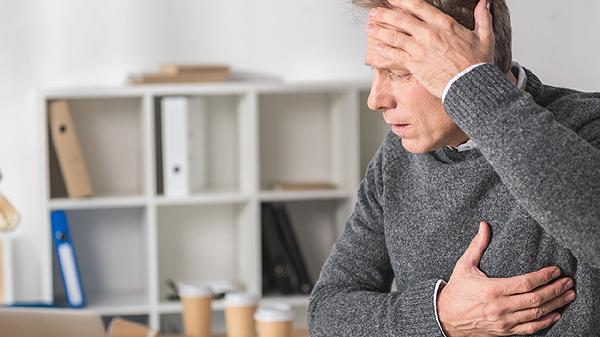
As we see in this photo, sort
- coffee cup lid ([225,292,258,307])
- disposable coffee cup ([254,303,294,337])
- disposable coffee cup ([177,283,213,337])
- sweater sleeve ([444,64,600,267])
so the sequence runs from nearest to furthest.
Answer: sweater sleeve ([444,64,600,267]) < disposable coffee cup ([254,303,294,337]) < coffee cup lid ([225,292,258,307]) < disposable coffee cup ([177,283,213,337])

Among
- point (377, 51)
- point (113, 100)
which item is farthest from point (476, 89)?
point (113, 100)

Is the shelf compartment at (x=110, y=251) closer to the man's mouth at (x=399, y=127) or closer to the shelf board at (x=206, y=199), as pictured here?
the shelf board at (x=206, y=199)

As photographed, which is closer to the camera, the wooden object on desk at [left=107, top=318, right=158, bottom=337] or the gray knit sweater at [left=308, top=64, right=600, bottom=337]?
the gray knit sweater at [left=308, top=64, right=600, bottom=337]

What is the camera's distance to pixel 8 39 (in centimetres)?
333

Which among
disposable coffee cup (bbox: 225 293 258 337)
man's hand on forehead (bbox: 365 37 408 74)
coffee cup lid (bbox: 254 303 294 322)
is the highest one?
man's hand on forehead (bbox: 365 37 408 74)

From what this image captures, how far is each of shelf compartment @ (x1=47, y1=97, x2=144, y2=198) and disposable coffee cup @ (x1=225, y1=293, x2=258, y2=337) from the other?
1319 millimetres

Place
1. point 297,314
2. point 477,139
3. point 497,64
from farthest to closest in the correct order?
point 297,314, point 497,64, point 477,139

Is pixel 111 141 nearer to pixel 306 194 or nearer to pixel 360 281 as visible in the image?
pixel 306 194

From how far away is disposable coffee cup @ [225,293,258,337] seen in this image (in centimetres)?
215

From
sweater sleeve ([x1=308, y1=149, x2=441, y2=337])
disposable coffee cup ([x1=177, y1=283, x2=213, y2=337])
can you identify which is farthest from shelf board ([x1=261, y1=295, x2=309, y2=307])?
sweater sleeve ([x1=308, y1=149, x2=441, y2=337])

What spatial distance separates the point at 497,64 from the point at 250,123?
211cm

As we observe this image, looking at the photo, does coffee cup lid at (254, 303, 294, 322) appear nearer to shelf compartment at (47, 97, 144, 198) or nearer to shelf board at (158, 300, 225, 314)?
shelf board at (158, 300, 225, 314)

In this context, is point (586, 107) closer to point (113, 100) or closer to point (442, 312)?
point (442, 312)

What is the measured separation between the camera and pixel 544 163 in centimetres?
101
